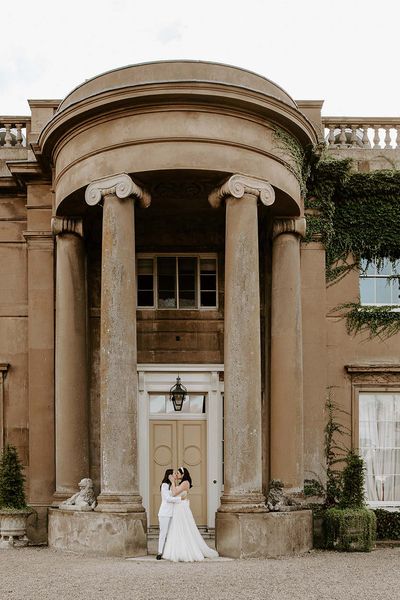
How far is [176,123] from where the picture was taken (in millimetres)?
16797

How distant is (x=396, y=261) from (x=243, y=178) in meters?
5.16

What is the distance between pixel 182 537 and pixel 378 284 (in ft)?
24.4

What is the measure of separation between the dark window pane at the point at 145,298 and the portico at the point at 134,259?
1.48 m

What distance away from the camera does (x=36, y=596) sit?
38.8 ft

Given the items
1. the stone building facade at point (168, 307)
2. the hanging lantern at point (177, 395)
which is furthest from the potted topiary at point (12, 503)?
the hanging lantern at point (177, 395)

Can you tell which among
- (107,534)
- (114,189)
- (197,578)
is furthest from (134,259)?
(197,578)

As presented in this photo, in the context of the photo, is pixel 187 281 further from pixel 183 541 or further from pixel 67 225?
pixel 183 541

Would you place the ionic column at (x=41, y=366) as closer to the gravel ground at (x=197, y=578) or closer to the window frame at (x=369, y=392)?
the gravel ground at (x=197, y=578)

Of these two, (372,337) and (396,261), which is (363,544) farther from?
(396,261)

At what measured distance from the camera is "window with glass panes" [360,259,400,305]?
2058 centimetres

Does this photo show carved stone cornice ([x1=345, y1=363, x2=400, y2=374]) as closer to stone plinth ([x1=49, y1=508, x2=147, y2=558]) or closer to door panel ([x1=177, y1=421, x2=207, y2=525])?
door panel ([x1=177, y1=421, x2=207, y2=525])

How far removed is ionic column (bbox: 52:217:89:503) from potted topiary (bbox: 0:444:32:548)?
0.71m

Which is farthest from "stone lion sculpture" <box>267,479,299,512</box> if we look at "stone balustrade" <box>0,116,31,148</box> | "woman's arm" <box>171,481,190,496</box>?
"stone balustrade" <box>0,116,31,148</box>

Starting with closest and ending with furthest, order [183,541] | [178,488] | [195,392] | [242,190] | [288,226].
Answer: [183,541] < [178,488] < [242,190] < [288,226] < [195,392]
